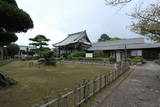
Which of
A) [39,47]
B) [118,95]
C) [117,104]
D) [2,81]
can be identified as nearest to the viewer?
[117,104]

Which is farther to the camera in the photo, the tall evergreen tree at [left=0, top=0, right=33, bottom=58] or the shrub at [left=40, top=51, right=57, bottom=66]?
the shrub at [left=40, top=51, right=57, bottom=66]

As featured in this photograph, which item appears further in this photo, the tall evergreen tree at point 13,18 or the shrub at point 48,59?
the shrub at point 48,59

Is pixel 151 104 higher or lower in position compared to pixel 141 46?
lower

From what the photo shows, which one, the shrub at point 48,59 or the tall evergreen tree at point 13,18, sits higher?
the tall evergreen tree at point 13,18

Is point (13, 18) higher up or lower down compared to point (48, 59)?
higher up

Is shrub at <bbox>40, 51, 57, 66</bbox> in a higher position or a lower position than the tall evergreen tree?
lower

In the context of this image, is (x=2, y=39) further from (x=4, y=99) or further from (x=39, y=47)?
(x=39, y=47)

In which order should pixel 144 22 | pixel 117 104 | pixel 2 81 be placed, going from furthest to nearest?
pixel 144 22, pixel 2 81, pixel 117 104

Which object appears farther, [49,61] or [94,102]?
A: [49,61]

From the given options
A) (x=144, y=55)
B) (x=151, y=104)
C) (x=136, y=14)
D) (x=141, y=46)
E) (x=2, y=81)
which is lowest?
(x=151, y=104)

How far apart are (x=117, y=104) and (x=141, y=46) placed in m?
17.4

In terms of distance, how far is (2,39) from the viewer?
5.80 meters

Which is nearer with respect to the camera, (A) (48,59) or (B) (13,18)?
(B) (13,18)

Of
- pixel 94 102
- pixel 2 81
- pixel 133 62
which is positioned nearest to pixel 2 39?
pixel 2 81
